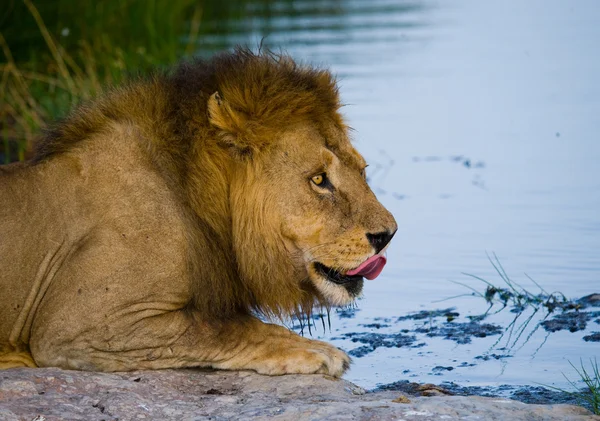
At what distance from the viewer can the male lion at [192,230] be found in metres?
5.48

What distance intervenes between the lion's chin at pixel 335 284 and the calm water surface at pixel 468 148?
22.3 inches

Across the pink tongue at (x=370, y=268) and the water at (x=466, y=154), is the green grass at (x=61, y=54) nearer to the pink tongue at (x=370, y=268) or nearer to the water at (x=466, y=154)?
the water at (x=466, y=154)

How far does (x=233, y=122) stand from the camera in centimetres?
568

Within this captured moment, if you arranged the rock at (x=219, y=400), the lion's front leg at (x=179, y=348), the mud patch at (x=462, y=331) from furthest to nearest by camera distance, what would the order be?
the mud patch at (x=462, y=331) < the lion's front leg at (x=179, y=348) < the rock at (x=219, y=400)

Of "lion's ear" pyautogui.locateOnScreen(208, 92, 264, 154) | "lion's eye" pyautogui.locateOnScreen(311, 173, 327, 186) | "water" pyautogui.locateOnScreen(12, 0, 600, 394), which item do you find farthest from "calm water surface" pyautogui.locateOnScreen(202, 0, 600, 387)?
"lion's ear" pyautogui.locateOnScreen(208, 92, 264, 154)

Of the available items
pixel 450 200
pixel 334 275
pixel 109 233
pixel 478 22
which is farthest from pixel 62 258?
pixel 478 22

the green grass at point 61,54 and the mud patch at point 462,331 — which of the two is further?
the green grass at point 61,54

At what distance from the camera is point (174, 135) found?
578cm

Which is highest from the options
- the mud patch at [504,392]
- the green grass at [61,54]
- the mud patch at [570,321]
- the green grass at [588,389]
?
the green grass at [61,54]

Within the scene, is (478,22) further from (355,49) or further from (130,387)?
(130,387)

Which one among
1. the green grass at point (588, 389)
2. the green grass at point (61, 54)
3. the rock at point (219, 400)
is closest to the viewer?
the rock at point (219, 400)

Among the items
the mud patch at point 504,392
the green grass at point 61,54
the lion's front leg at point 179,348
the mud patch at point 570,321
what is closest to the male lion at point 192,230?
the lion's front leg at point 179,348

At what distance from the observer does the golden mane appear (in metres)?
5.68

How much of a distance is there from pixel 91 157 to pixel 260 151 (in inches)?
33.7
